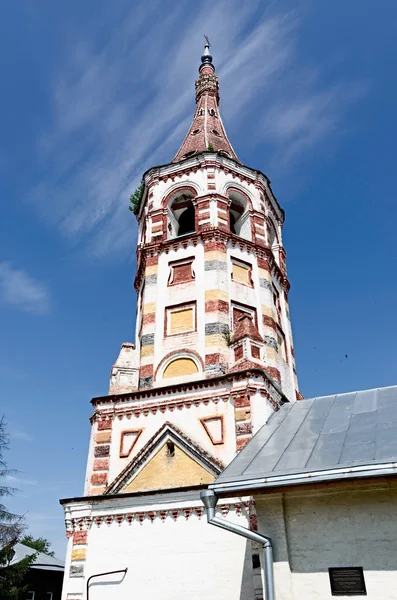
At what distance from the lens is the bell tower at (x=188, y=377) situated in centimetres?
1074

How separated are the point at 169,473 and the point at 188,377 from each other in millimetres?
2643

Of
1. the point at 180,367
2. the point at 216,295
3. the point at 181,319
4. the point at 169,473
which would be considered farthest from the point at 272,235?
the point at 169,473

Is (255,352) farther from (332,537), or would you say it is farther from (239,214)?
(239,214)

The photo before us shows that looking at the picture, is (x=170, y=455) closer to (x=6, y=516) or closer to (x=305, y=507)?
(x=305, y=507)

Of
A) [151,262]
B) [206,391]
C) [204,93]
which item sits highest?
[204,93]

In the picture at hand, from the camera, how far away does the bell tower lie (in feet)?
35.2

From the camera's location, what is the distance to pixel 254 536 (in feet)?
23.3

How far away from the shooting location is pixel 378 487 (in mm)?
6898

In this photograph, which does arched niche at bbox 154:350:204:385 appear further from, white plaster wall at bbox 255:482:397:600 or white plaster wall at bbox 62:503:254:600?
white plaster wall at bbox 255:482:397:600

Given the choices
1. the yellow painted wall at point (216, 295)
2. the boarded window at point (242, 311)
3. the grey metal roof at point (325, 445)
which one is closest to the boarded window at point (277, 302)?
the boarded window at point (242, 311)

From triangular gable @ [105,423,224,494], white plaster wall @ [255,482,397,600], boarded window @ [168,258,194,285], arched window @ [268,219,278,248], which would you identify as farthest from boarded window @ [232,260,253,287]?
white plaster wall @ [255,482,397,600]

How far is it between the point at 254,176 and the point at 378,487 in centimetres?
1340

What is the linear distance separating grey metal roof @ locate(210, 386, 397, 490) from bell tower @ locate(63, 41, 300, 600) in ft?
6.63

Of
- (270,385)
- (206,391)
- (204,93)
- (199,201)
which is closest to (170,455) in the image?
(206,391)
